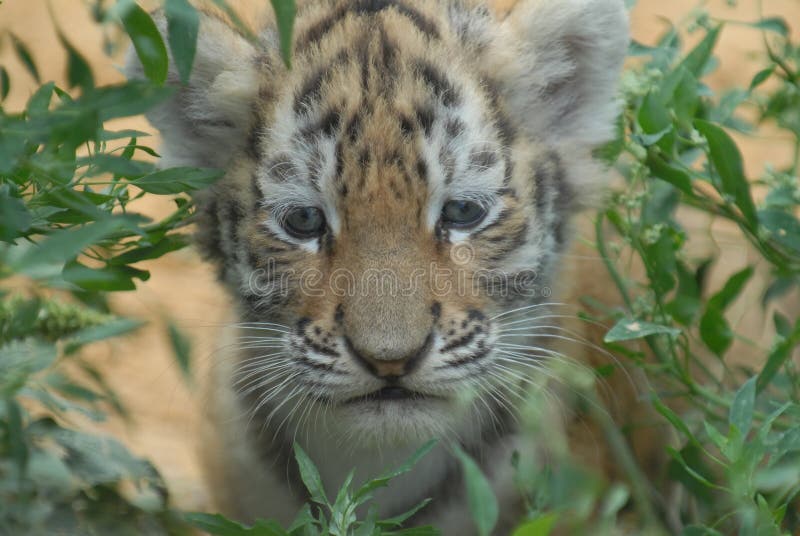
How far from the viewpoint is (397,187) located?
8.84 feet

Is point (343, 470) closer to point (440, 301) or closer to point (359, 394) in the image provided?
point (359, 394)

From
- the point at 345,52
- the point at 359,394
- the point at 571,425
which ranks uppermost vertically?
the point at 345,52

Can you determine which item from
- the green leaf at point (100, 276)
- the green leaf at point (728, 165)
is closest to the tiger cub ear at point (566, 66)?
the green leaf at point (728, 165)

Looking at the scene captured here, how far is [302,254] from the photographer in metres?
2.83

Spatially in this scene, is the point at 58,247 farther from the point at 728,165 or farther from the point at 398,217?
the point at 728,165

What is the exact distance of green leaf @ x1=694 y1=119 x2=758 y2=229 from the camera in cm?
279

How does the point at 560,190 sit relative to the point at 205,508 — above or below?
above

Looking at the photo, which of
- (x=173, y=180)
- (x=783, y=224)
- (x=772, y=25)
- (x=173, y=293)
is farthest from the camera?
(x=173, y=293)

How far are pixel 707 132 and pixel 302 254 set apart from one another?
1057mm

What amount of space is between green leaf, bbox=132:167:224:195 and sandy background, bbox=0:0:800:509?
253 millimetres

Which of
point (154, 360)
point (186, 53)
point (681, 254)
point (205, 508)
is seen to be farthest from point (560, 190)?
point (154, 360)

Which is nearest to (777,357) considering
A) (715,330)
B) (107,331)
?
(715,330)

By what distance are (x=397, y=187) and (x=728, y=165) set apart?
86 centimetres

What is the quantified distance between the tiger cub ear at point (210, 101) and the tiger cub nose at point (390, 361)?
0.75 metres
